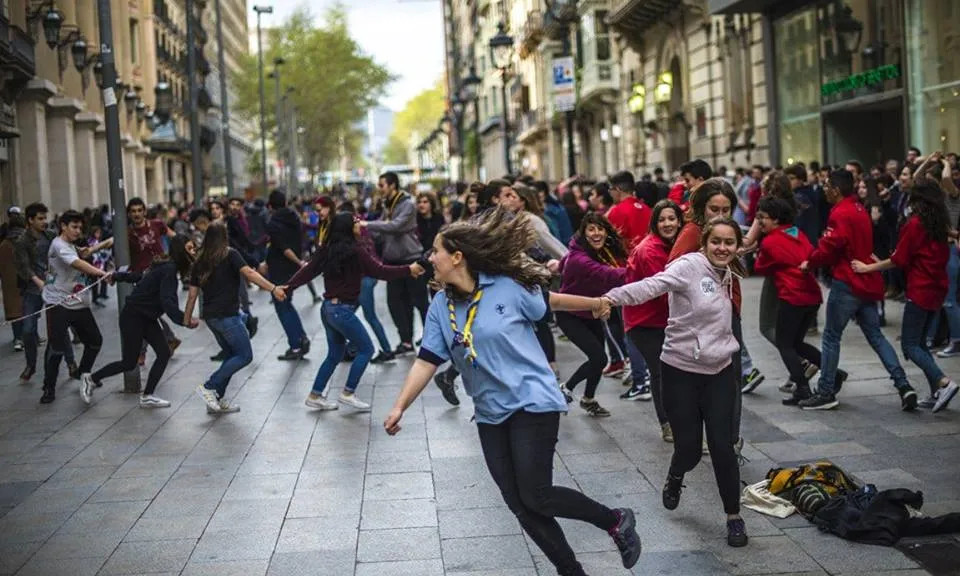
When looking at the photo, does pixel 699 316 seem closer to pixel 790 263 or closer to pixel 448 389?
pixel 790 263

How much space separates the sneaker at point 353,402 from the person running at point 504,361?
5474mm

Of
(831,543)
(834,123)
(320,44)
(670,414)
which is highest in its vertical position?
(320,44)

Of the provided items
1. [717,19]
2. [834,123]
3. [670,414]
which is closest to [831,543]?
[670,414]

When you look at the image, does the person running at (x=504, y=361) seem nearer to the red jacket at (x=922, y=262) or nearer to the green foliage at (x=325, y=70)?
the red jacket at (x=922, y=262)

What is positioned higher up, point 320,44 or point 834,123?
point 320,44

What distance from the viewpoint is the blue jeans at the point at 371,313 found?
13.9 m

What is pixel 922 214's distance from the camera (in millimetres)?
9461

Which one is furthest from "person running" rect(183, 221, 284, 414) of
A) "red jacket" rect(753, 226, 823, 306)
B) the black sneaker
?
the black sneaker

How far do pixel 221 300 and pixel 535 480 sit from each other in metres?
6.26

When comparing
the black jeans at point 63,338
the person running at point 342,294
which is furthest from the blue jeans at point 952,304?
the black jeans at point 63,338

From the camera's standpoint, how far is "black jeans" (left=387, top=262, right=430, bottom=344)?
1463 cm

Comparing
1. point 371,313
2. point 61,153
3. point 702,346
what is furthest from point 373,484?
point 61,153

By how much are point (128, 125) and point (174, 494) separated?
39581mm

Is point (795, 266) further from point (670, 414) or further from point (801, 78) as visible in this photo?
point (801, 78)
